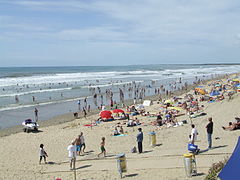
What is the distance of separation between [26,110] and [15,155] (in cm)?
1628

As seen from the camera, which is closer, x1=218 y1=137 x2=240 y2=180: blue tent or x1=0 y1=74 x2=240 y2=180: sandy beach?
x1=218 y1=137 x2=240 y2=180: blue tent

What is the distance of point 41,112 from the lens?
1168 inches

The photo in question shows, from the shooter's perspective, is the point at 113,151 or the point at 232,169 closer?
the point at 232,169

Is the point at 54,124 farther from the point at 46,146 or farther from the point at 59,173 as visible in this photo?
the point at 59,173

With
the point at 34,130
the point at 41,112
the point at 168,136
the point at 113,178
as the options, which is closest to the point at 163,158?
the point at 113,178

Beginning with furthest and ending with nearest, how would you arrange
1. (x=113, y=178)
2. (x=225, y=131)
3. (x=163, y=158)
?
(x=225, y=131), (x=163, y=158), (x=113, y=178)

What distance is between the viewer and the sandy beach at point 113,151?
10172mm

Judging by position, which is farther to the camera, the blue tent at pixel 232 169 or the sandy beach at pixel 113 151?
the sandy beach at pixel 113 151

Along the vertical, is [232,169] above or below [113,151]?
above

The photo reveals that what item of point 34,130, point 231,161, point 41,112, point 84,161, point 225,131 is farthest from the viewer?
point 41,112

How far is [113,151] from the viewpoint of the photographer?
14.0m

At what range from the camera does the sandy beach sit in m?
A: 10.2

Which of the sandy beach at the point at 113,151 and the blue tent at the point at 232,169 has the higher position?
the blue tent at the point at 232,169

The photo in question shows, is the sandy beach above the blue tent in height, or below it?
below
